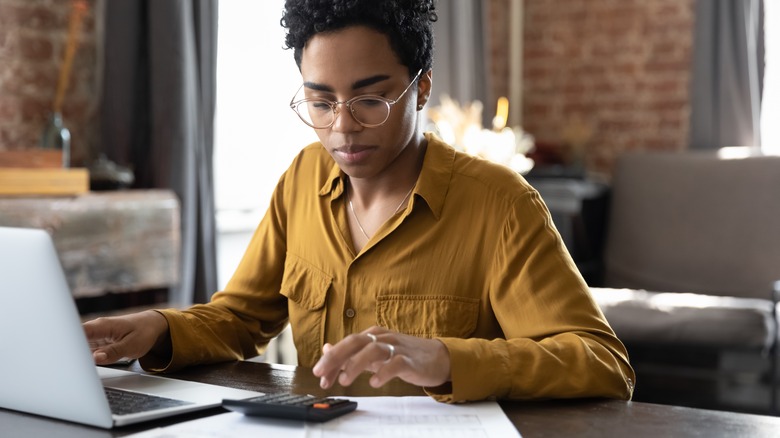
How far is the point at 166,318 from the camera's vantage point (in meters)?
1.42

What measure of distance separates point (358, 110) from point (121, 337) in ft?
1.57

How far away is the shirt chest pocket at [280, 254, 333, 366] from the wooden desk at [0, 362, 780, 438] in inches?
10.8

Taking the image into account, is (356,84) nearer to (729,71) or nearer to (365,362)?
(365,362)

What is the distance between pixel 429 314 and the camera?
1433mm

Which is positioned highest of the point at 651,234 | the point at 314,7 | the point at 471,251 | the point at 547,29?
the point at 547,29

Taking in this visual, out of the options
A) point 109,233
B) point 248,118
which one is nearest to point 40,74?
point 109,233

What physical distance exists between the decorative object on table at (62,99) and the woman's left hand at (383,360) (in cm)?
208

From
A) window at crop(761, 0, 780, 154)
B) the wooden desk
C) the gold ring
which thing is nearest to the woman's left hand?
the gold ring

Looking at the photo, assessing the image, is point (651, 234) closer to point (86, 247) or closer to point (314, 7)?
point (86, 247)

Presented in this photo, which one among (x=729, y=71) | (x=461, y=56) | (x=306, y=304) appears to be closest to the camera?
(x=306, y=304)

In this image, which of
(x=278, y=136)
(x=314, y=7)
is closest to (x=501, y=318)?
(x=314, y=7)

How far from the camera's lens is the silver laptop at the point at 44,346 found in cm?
98

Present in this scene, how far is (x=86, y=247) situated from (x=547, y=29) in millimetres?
3367

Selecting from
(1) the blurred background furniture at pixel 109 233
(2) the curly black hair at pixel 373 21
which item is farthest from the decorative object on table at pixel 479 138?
(2) the curly black hair at pixel 373 21
